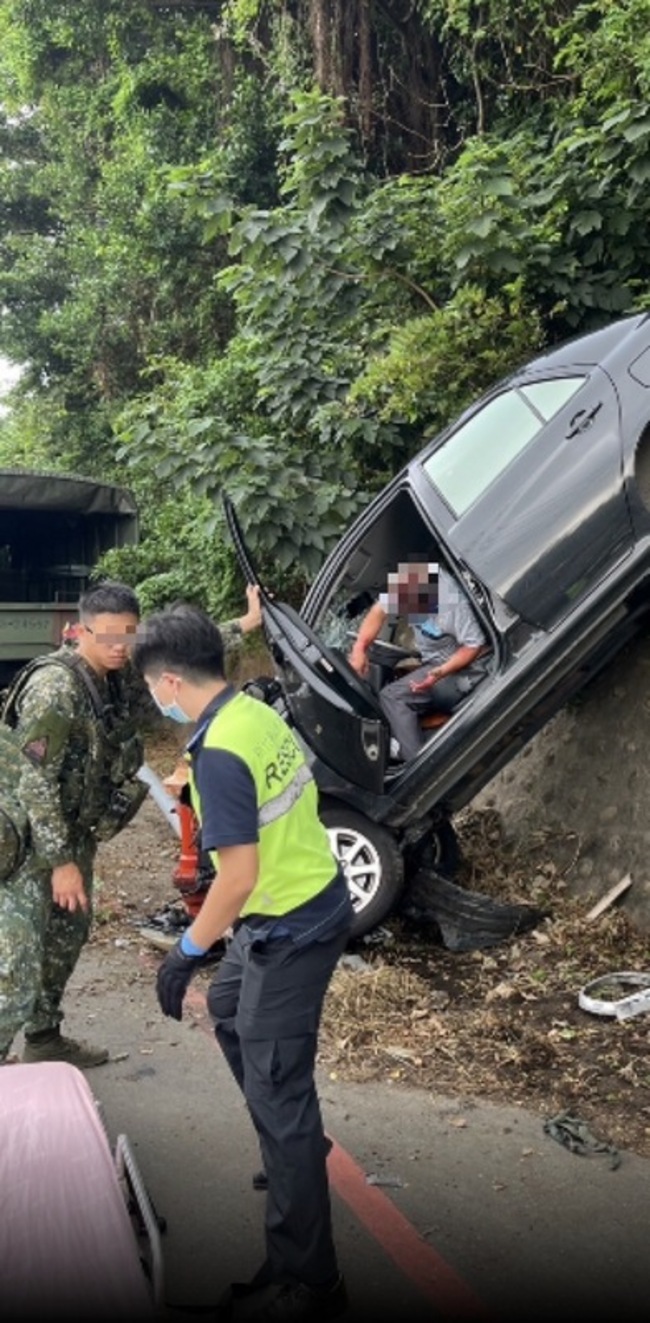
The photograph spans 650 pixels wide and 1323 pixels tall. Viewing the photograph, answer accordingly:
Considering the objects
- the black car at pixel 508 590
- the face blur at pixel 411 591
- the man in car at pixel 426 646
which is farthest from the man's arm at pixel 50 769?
the face blur at pixel 411 591

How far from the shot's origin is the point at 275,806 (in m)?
2.56

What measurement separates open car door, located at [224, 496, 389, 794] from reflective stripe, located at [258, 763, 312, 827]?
1.90m

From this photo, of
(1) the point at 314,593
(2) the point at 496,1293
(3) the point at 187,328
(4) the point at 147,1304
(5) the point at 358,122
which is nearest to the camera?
(4) the point at 147,1304

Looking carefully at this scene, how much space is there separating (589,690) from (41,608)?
5.54 meters

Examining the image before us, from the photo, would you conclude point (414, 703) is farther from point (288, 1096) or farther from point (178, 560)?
point (178, 560)

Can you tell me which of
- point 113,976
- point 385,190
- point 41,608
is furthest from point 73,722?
point 41,608

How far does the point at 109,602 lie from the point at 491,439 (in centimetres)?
211

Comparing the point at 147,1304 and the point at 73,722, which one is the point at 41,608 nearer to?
the point at 73,722

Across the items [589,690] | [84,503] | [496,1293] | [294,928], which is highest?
[84,503]

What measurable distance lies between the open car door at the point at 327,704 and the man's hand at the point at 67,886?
1.43 meters

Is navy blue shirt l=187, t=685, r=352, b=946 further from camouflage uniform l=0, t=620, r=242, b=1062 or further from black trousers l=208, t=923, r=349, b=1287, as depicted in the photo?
camouflage uniform l=0, t=620, r=242, b=1062

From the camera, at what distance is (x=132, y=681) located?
3.94 meters

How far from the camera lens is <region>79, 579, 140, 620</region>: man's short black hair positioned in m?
3.64

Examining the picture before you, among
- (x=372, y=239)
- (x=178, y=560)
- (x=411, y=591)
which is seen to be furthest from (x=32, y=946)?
(x=178, y=560)
